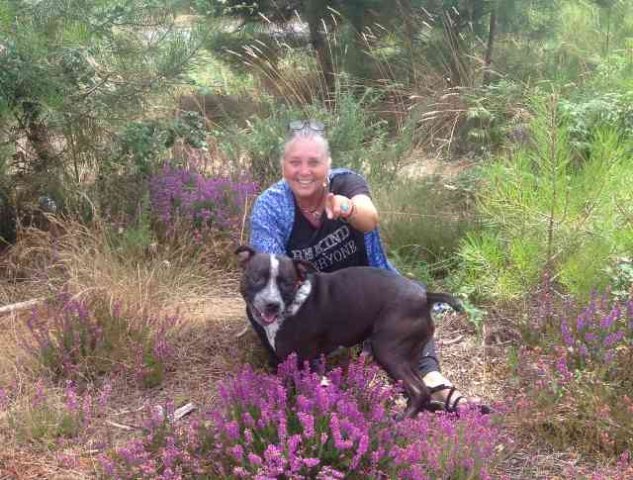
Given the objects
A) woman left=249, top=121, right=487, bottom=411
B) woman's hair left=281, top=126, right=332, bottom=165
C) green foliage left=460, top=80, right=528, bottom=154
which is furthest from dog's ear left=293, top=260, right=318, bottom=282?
green foliage left=460, top=80, right=528, bottom=154

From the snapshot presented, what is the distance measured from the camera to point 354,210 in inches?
124

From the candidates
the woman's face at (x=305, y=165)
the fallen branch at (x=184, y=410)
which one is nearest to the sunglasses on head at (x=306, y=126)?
the woman's face at (x=305, y=165)

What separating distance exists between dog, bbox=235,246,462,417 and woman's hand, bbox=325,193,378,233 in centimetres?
22

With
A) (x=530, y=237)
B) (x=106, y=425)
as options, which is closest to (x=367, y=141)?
(x=530, y=237)

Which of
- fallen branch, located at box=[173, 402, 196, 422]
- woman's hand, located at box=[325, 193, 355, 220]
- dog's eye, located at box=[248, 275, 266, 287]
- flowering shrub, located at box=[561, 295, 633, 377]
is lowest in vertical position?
fallen branch, located at box=[173, 402, 196, 422]

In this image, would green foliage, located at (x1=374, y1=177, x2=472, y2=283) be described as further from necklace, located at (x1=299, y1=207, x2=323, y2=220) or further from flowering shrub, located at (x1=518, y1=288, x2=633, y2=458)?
flowering shrub, located at (x1=518, y1=288, x2=633, y2=458)

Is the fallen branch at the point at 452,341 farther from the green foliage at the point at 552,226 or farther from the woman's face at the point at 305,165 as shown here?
the woman's face at the point at 305,165

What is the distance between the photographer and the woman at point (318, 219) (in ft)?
10.6

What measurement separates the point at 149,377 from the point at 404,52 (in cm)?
587

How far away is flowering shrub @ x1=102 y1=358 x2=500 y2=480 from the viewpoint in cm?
236

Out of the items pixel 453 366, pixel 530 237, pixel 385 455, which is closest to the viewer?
pixel 385 455

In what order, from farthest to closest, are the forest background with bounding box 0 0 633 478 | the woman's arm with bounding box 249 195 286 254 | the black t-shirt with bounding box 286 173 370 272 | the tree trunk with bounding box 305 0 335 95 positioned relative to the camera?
the tree trunk with bounding box 305 0 335 95
the black t-shirt with bounding box 286 173 370 272
the woman's arm with bounding box 249 195 286 254
the forest background with bounding box 0 0 633 478

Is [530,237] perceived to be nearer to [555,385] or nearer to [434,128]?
[555,385]

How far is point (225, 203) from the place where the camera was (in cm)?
480
